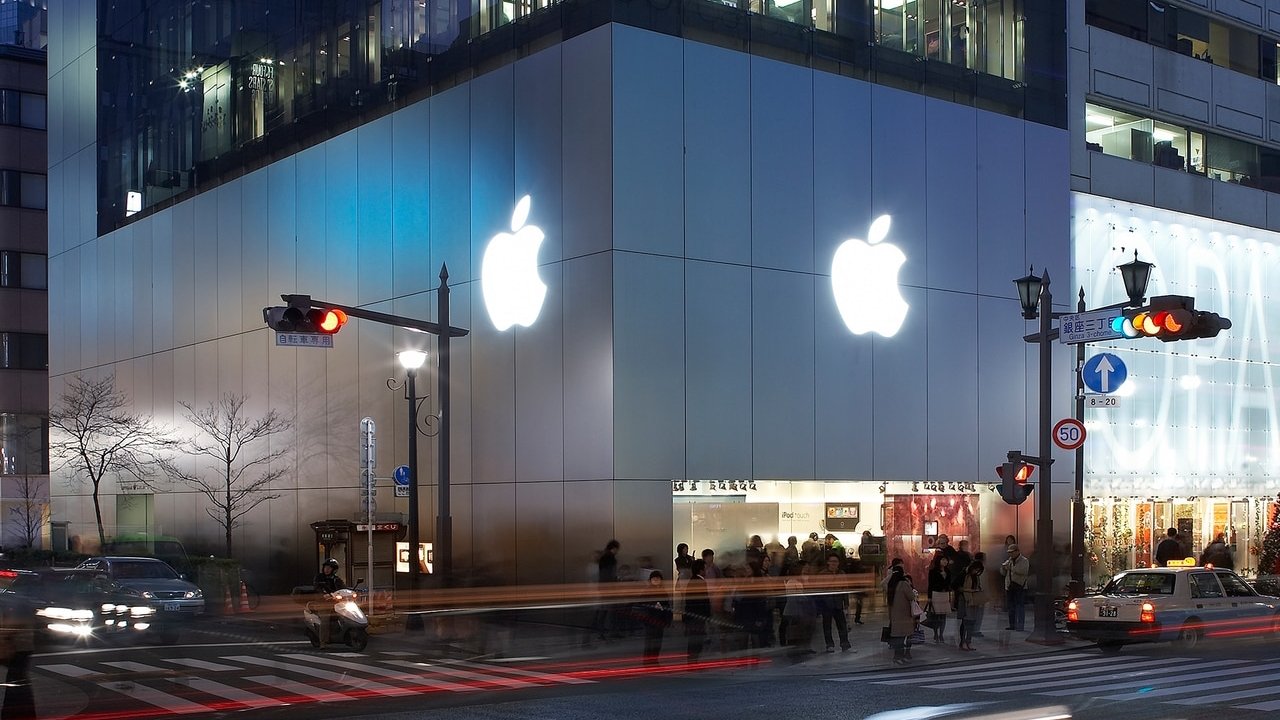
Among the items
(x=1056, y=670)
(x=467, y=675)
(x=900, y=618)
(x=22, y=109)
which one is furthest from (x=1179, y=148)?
(x=22, y=109)

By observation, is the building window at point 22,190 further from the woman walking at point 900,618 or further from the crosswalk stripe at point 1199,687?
the crosswalk stripe at point 1199,687

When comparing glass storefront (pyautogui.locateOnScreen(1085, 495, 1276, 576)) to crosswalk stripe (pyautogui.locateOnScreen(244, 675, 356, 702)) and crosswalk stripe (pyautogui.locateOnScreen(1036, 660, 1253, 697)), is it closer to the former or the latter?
crosswalk stripe (pyautogui.locateOnScreen(1036, 660, 1253, 697))

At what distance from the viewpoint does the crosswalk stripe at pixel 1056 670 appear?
731 inches

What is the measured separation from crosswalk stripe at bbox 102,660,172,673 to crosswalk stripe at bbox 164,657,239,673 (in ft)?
1.71

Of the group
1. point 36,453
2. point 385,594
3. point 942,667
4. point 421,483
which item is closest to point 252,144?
point 421,483

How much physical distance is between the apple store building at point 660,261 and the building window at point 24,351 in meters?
31.0

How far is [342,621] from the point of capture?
78.0 ft

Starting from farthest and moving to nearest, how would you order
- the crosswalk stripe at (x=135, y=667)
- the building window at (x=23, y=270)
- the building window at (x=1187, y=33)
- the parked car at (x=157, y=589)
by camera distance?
the building window at (x=23, y=270)
the building window at (x=1187, y=33)
the parked car at (x=157, y=589)
the crosswalk stripe at (x=135, y=667)

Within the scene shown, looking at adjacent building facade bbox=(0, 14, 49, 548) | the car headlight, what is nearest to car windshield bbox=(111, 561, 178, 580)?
the car headlight

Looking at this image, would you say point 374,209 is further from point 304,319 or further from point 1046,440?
point 1046,440

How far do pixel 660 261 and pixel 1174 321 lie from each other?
1148 cm

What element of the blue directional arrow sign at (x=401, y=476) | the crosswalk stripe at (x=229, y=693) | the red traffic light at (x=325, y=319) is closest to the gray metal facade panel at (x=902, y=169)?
the blue directional arrow sign at (x=401, y=476)

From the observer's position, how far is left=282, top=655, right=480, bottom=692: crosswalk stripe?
1861cm

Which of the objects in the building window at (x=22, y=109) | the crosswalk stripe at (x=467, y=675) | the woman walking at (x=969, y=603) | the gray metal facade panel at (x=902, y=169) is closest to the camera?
the crosswalk stripe at (x=467, y=675)
